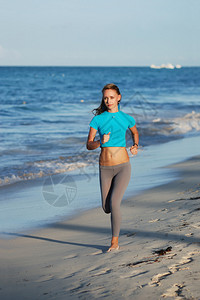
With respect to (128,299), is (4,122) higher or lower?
higher

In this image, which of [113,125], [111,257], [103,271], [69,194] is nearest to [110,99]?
[113,125]

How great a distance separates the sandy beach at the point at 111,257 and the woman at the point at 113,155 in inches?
Result: 15.3

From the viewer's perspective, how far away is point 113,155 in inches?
169

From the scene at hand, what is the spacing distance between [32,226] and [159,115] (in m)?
19.1

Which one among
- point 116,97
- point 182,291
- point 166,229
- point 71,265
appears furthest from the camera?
point 166,229

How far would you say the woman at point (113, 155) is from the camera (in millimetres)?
4262

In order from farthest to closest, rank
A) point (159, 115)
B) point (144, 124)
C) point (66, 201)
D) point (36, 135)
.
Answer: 1. point (159, 115)
2. point (144, 124)
3. point (36, 135)
4. point (66, 201)

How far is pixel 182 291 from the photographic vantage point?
10.1 ft

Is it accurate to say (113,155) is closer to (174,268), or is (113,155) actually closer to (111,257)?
(111,257)

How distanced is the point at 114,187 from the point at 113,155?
321 mm

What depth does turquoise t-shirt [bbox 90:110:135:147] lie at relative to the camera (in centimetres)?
427

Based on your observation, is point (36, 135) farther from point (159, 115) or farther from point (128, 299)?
point (128, 299)

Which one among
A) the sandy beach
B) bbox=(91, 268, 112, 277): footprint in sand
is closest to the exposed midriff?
the sandy beach

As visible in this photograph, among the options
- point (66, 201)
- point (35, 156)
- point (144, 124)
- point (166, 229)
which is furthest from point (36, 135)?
point (166, 229)
